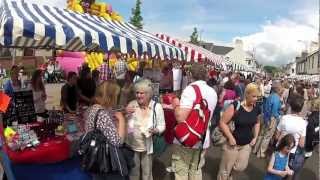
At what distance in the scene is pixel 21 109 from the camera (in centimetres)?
675

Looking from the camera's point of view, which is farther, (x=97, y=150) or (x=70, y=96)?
(x=70, y=96)

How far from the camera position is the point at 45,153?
16.0ft

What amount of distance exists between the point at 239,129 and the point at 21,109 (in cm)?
357

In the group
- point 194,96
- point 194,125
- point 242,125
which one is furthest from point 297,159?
point 194,96

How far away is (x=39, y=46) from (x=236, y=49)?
10536 centimetres

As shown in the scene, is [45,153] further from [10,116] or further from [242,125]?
[242,125]

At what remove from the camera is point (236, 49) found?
11119 centimetres

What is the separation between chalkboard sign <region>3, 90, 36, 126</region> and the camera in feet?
20.9

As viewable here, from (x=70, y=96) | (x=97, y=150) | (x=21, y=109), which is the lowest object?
(x=97, y=150)

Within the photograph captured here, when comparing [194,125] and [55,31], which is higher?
[55,31]

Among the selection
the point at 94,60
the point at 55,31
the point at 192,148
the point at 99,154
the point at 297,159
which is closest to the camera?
the point at 99,154

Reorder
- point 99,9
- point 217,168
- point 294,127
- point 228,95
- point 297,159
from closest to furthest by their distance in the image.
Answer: point 294,127
point 297,159
point 217,168
point 228,95
point 99,9

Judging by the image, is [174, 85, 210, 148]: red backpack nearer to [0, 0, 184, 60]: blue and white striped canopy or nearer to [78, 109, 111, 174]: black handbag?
[78, 109, 111, 174]: black handbag

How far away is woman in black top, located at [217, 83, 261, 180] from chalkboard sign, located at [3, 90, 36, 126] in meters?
3.18
